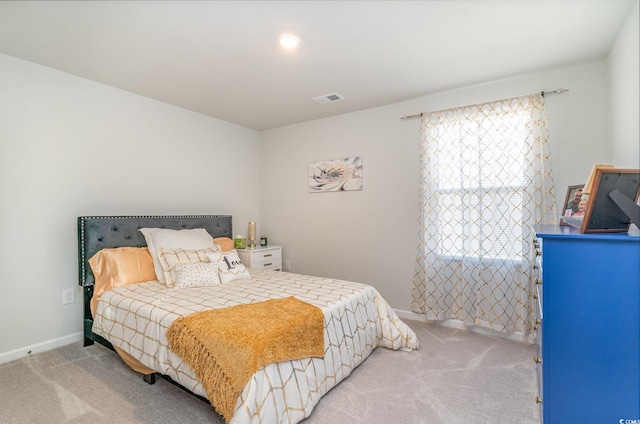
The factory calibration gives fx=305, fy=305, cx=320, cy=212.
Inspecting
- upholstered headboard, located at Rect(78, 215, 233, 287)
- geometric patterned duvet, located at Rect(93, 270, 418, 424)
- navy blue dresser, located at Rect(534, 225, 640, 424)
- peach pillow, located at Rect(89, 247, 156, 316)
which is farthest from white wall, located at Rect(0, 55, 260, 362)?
navy blue dresser, located at Rect(534, 225, 640, 424)

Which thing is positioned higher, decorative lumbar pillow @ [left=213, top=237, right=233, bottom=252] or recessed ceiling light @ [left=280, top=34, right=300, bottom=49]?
recessed ceiling light @ [left=280, top=34, right=300, bottom=49]

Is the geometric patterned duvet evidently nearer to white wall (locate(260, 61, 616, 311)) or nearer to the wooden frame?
white wall (locate(260, 61, 616, 311))

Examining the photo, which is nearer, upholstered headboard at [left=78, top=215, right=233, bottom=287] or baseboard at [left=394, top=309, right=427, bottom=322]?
upholstered headboard at [left=78, top=215, right=233, bottom=287]

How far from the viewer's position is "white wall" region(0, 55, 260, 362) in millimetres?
2400

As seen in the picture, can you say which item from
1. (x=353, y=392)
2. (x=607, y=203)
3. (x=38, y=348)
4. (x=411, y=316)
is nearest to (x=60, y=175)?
(x=38, y=348)

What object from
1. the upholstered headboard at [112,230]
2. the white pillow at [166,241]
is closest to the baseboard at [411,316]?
the white pillow at [166,241]

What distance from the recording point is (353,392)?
197 cm

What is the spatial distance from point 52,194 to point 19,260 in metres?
0.57

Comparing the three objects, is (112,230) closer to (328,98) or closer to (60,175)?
(60,175)

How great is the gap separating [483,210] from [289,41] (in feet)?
7.37

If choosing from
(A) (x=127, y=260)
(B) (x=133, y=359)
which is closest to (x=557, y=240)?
(B) (x=133, y=359)

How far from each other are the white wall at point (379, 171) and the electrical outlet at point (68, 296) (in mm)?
2337

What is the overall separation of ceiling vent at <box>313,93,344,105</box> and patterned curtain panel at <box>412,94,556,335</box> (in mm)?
942

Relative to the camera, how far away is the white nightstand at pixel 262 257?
148 inches
